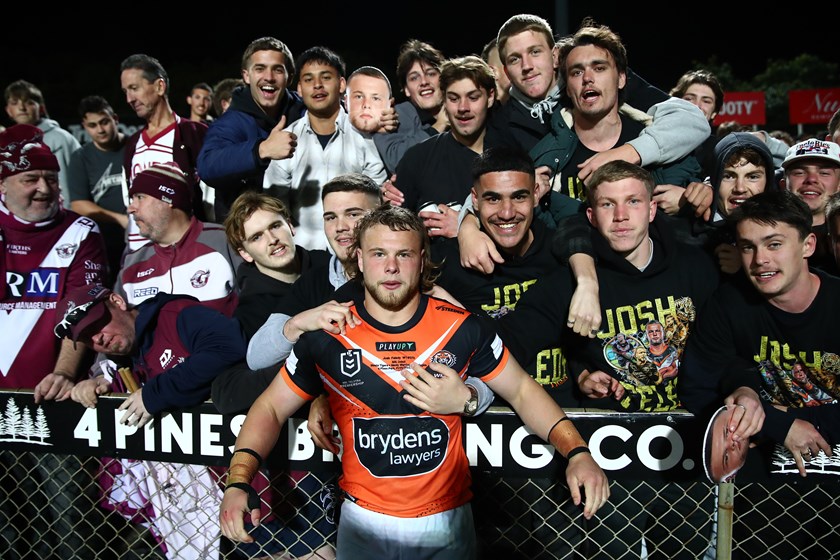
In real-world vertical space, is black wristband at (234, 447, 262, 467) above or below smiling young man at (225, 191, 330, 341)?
below

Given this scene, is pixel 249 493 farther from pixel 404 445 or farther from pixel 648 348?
pixel 648 348

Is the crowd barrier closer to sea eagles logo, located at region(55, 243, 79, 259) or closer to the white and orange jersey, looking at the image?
the white and orange jersey

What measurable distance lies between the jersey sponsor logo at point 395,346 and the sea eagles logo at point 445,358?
0.09 meters

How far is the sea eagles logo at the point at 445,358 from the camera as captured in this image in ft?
8.60

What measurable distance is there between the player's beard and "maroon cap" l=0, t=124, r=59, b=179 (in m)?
2.65

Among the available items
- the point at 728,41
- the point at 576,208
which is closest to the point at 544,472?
the point at 576,208

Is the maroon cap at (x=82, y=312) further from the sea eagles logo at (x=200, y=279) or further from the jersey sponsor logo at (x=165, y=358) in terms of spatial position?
the sea eagles logo at (x=200, y=279)

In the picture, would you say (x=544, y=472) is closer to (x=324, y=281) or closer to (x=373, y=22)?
(x=324, y=281)

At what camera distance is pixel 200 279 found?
3.92 m

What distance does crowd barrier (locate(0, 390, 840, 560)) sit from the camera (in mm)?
2598

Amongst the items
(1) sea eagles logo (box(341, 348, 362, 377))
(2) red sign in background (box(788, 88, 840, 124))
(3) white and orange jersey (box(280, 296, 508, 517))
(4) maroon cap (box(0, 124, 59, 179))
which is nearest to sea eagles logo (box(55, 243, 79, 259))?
(4) maroon cap (box(0, 124, 59, 179))

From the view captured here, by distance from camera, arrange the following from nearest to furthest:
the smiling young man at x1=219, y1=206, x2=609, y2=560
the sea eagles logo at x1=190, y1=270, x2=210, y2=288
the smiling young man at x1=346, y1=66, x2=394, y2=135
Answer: the smiling young man at x1=219, y1=206, x2=609, y2=560 → the sea eagles logo at x1=190, y1=270, x2=210, y2=288 → the smiling young man at x1=346, y1=66, x2=394, y2=135

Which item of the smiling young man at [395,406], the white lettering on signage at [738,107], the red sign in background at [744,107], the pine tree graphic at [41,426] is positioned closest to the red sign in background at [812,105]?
the red sign in background at [744,107]

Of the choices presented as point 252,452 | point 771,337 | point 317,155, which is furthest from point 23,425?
point 771,337
